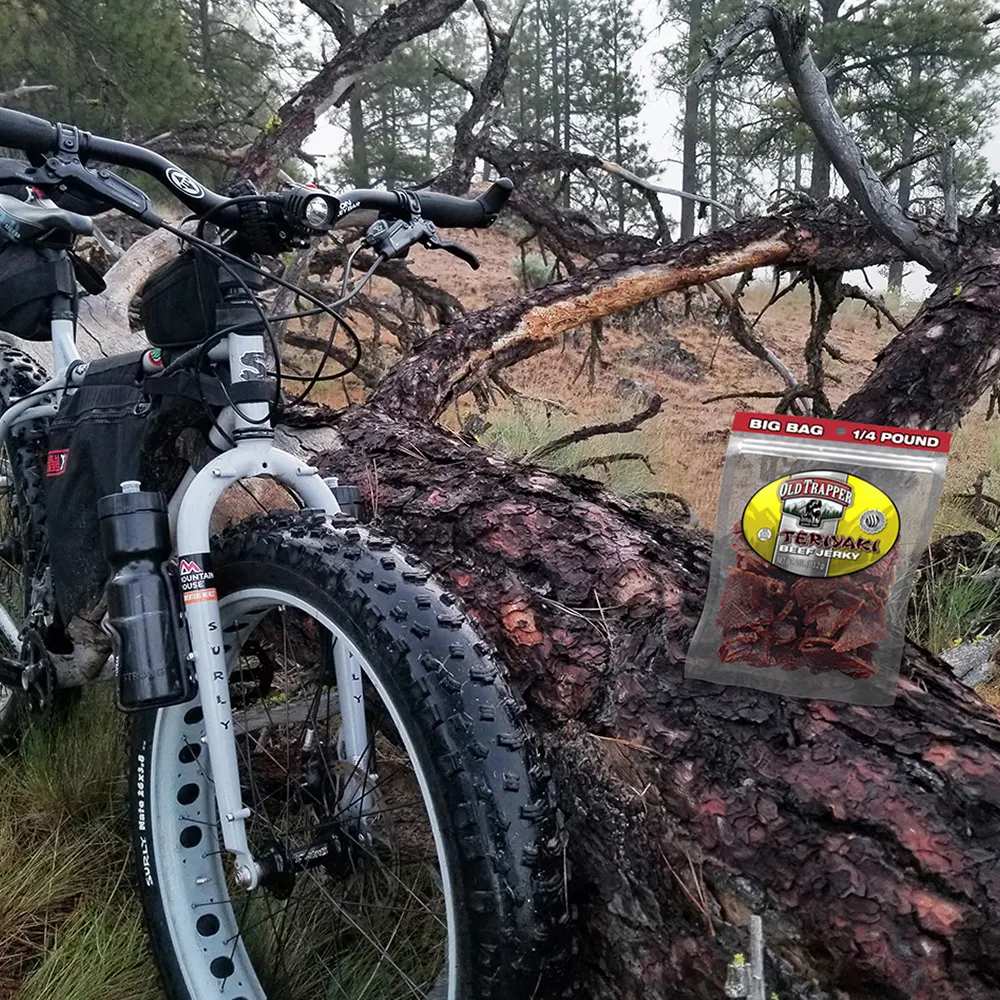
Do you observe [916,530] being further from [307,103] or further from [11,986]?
[307,103]

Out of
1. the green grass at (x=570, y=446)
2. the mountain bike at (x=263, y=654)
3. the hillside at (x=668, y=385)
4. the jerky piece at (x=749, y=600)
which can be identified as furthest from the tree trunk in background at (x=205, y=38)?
Answer: the jerky piece at (x=749, y=600)

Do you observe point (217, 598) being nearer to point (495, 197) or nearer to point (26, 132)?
point (26, 132)

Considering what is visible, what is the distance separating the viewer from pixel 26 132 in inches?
48.1

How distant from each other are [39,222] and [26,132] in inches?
4.9

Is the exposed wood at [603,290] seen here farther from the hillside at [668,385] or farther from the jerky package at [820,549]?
the jerky package at [820,549]

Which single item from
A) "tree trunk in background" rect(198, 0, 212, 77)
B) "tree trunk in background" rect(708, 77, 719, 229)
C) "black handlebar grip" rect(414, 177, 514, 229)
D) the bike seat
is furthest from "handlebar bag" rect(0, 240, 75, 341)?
"tree trunk in background" rect(708, 77, 719, 229)

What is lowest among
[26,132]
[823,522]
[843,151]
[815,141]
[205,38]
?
[823,522]

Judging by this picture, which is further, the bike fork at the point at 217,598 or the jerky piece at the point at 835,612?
the bike fork at the point at 217,598

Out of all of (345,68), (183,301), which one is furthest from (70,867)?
(345,68)

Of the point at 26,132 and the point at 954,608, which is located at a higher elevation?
the point at 26,132

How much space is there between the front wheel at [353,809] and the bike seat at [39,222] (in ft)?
1.79

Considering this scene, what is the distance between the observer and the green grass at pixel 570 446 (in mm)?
5375

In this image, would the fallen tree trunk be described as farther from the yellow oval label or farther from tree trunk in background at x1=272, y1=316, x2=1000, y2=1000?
the yellow oval label

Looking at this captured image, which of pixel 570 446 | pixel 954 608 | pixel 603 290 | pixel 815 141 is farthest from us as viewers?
pixel 815 141
